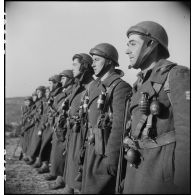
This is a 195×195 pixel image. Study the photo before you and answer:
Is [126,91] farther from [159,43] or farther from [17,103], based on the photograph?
[17,103]

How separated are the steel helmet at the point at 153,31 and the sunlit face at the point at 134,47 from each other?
0.08m

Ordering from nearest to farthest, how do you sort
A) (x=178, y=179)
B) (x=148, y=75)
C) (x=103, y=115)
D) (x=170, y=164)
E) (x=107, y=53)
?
1. (x=178, y=179)
2. (x=170, y=164)
3. (x=148, y=75)
4. (x=103, y=115)
5. (x=107, y=53)

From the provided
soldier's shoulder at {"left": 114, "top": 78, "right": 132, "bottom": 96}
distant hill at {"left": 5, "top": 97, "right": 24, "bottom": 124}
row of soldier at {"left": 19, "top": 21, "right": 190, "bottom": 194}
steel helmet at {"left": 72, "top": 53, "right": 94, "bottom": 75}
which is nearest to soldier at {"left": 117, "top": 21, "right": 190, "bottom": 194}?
row of soldier at {"left": 19, "top": 21, "right": 190, "bottom": 194}

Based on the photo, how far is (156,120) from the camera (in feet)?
10.6

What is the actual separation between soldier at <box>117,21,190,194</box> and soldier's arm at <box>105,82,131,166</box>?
0.85 metres

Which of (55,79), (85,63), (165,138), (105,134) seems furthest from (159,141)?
(55,79)

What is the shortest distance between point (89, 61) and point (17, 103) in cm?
1908

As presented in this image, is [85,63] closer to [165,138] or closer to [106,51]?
[106,51]

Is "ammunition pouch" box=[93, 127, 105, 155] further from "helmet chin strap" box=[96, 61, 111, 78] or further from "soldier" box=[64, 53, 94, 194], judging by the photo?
"soldier" box=[64, 53, 94, 194]

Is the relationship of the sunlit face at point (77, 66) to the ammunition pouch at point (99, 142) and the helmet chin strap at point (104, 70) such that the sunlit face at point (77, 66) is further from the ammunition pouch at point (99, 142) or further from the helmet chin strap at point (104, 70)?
the ammunition pouch at point (99, 142)

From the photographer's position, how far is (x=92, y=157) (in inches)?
196

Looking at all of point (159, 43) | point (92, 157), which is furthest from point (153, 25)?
point (92, 157)

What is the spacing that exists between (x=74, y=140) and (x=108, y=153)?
2.37 m

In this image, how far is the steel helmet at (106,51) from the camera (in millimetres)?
5641
